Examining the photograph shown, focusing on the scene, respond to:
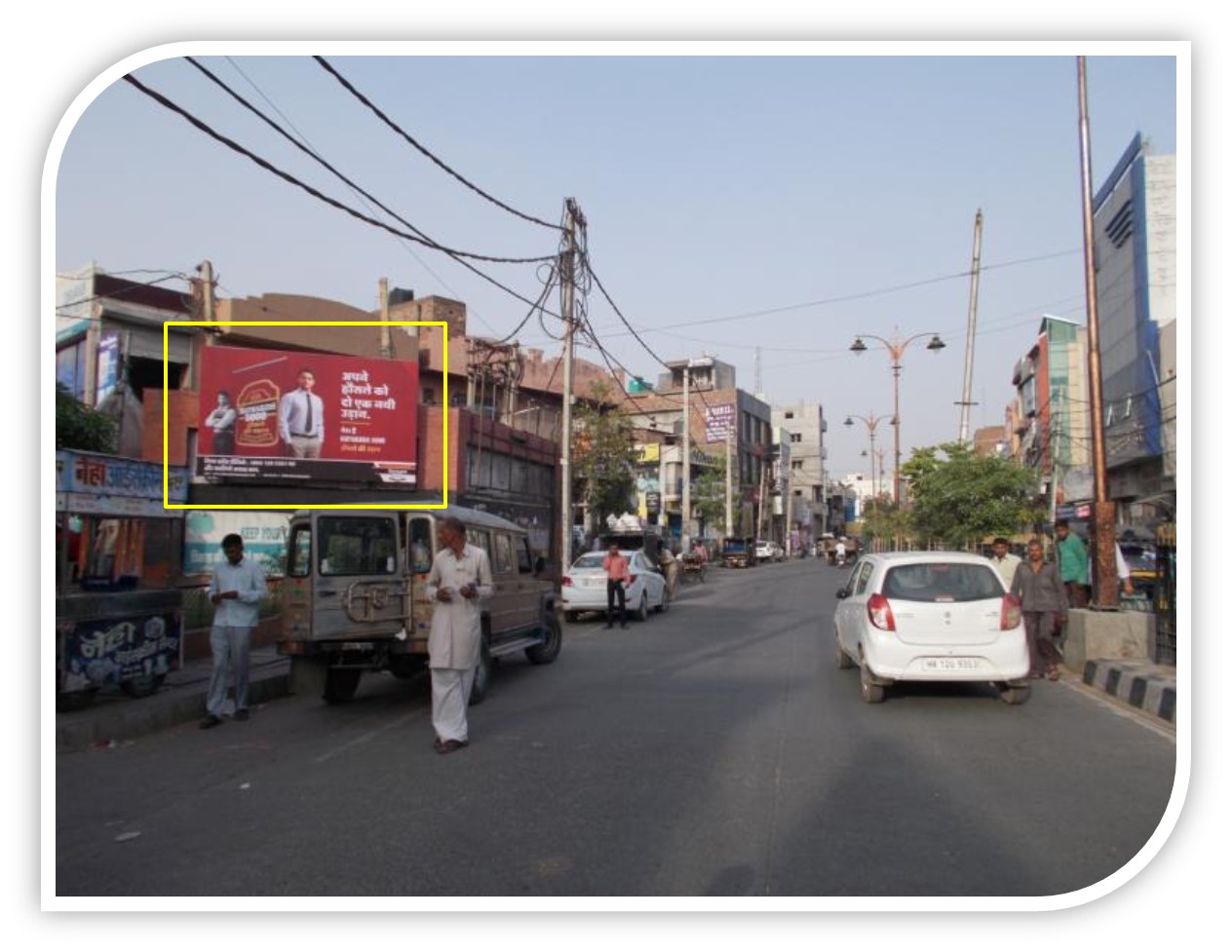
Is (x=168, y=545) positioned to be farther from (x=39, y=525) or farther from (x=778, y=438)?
(x=778, y=438)

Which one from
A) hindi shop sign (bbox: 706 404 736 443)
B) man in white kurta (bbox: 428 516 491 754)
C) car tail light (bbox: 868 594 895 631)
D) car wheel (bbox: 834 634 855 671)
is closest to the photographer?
man in white kurta (bbox: 428 516 491 754)

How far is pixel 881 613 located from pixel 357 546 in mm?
5122

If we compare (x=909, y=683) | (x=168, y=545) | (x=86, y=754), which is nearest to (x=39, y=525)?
(x=86, y=754)

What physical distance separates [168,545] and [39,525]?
8.01m

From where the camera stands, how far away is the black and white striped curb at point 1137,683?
29.3 feet

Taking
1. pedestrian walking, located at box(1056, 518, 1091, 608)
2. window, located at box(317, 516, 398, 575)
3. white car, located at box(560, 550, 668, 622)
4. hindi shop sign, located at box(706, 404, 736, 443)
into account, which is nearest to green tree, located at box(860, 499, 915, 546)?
hindi shop sign, located at box(706, 404, 736, 443)

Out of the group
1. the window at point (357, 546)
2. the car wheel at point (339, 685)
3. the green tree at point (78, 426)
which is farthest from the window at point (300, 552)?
the green tree at point (78, 426)

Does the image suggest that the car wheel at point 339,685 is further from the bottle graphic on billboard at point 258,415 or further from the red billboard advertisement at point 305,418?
the bottle graphic on billboard at point 258,415

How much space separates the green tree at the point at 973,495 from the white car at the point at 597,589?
1112 centimetres

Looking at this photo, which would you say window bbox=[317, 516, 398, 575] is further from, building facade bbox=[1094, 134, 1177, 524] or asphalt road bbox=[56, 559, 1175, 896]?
building facade bbox=[1094, 134, 1177, 524]

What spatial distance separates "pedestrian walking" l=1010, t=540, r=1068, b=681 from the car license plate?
2372mm

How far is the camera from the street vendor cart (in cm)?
893
